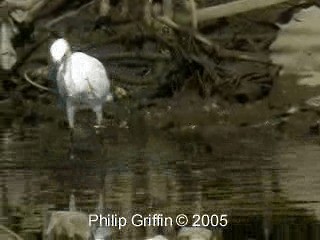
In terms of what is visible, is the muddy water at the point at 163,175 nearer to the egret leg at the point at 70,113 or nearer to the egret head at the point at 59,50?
the egret leg at the point at 70,113

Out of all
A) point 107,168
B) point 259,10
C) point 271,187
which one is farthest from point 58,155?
point 259,10

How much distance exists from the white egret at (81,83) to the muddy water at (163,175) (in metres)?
0.13

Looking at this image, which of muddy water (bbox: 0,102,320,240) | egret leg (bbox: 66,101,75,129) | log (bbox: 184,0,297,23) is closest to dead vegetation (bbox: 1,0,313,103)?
log (bbox: 184,0,297,23)

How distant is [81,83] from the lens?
16.2 feet

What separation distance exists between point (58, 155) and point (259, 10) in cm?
146

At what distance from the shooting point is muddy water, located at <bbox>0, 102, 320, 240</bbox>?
3.40 m

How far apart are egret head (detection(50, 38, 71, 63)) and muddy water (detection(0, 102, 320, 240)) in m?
0.31

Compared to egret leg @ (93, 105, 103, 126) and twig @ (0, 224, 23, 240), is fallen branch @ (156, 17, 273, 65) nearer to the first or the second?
egret leg @ (93, 105, 103, 126)

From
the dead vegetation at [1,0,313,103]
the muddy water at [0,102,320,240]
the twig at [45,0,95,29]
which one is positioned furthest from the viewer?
the twig at [45,0,95,29]

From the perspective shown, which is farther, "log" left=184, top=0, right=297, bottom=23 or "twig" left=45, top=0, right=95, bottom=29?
"twig" left=45, top=0, right=95, bottom=29

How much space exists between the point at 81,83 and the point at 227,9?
3.00 ft

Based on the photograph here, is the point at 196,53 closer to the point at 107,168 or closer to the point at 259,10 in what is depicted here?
the point at 259,10

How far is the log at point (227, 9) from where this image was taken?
533cm

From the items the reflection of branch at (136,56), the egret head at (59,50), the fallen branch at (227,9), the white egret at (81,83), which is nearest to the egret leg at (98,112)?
the white egret at (81,83)
